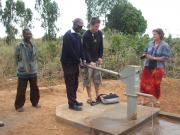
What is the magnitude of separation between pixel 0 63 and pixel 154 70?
6.61 metres

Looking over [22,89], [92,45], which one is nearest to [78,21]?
[92,45]

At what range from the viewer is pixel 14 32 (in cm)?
1866

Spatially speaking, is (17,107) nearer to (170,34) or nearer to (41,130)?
(41,130)

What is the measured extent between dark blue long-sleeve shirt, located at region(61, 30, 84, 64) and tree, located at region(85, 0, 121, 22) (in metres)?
18.3

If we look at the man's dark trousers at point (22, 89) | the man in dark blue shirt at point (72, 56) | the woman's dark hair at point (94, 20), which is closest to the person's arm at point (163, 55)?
the woman's dark hair at point (94, 20)

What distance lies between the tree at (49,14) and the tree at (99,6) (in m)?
4.54

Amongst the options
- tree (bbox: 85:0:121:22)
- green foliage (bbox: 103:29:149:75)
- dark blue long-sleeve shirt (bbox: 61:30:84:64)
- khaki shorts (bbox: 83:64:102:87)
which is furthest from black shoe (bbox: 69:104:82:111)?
tree (bbox: 85:0:121:22)

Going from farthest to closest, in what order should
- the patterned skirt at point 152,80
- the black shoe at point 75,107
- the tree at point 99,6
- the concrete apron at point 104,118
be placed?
the tree at point 99,6 → the patterned skirt at point 152,80 → the black shoe at point 75,107 → the concrete apron at point 104,118

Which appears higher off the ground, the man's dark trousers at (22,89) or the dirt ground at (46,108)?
the man's dark trousers at (22,89)

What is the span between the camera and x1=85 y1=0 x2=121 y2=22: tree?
2431cm

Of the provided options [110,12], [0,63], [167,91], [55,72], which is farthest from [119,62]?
[110,12]

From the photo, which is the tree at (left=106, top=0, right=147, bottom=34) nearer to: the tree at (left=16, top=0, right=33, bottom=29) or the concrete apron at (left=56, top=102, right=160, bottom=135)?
the tree at (left=16, top=0, right=33, bottom=29)

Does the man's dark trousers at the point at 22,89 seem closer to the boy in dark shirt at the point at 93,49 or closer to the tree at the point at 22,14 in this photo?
the boy in dark shirt at the point at 93,49

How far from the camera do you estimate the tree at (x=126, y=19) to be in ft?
69.4
